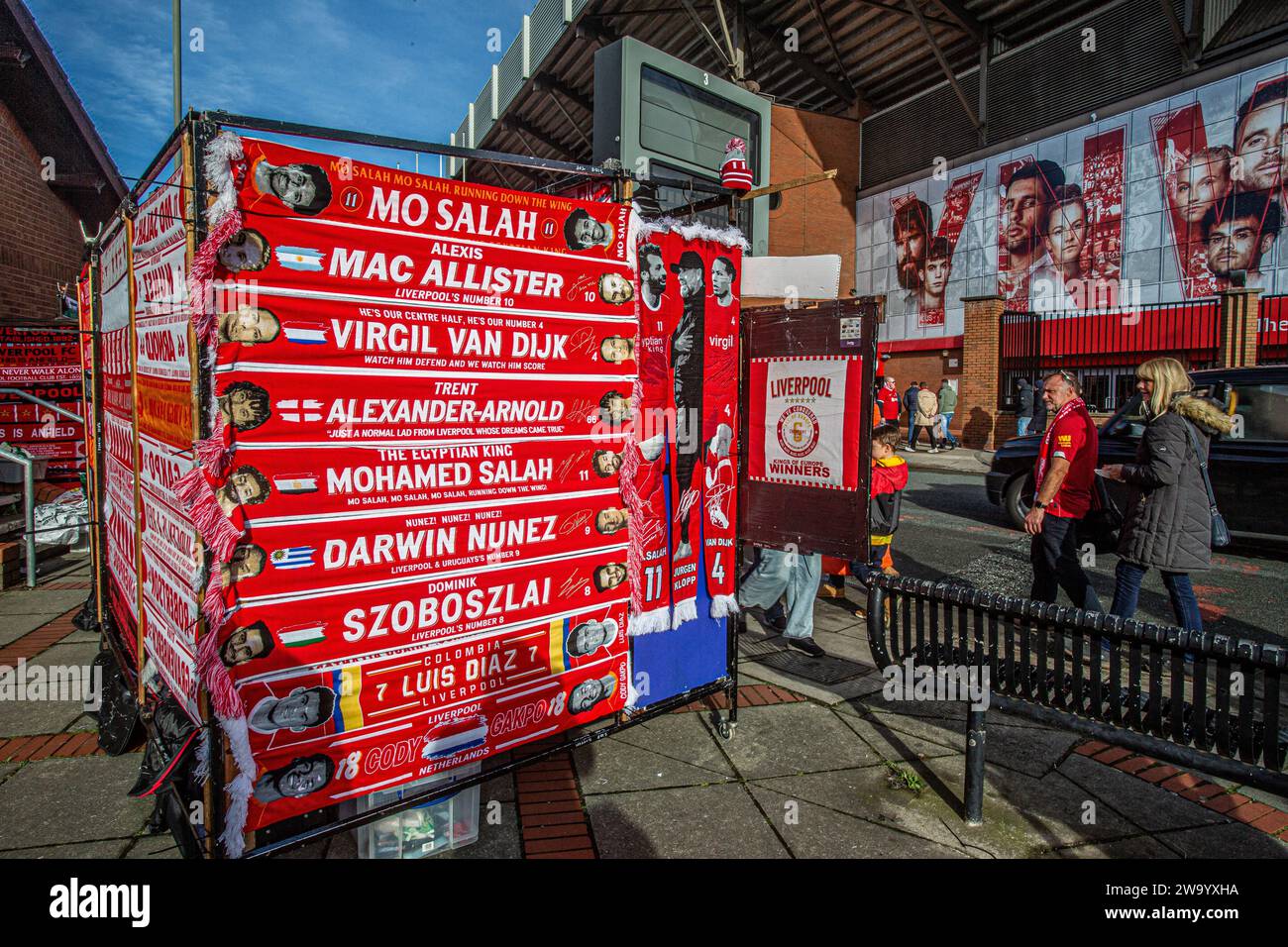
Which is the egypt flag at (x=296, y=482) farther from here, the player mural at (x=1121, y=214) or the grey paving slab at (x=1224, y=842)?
the player mural at (x=1121, y=214)

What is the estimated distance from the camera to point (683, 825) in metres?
3.05

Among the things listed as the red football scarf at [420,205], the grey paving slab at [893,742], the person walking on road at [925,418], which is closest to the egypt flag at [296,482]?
the red football scarf at [420,205]

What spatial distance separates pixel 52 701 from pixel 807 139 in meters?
25.9

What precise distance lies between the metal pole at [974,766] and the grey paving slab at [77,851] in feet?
11.1

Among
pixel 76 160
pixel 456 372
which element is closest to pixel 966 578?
pixel 456 372

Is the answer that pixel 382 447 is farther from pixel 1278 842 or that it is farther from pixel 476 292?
pixel 1278 842

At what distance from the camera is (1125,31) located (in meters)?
19.2

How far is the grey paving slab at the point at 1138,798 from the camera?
10.2ft

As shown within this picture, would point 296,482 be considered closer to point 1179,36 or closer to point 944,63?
point 1179,36

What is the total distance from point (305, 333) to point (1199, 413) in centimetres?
534

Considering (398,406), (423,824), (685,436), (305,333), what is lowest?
(423,824)

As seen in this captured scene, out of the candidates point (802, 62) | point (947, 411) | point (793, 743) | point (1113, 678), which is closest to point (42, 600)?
point (793, 743)

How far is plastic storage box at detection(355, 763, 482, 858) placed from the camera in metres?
2.75

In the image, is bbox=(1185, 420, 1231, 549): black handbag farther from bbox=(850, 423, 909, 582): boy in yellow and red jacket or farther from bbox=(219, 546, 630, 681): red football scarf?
bbox=(219, 546, 630, 681): red football scarf
